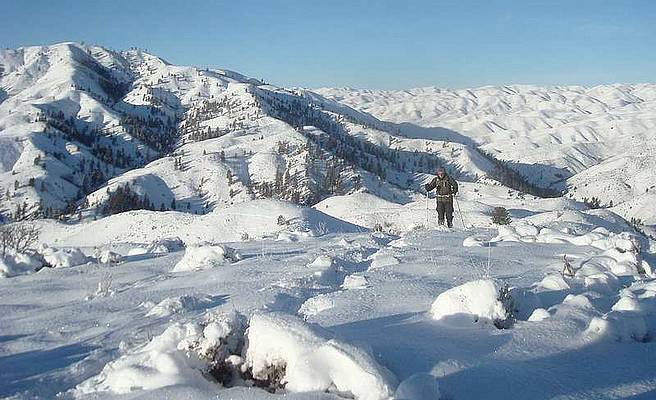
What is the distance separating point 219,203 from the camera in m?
113

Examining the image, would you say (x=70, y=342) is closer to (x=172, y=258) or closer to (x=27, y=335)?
(x=27, y=335)

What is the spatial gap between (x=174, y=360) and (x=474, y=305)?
3.24 meters

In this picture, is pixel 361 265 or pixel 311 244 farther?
pixel 311 244

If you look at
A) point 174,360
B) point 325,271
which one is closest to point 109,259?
point 325,271

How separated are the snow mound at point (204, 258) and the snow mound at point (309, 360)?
20.5ft

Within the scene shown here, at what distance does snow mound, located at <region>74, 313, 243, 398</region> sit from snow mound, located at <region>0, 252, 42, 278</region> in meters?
7.19

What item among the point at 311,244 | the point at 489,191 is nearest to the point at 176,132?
the point at 489,191

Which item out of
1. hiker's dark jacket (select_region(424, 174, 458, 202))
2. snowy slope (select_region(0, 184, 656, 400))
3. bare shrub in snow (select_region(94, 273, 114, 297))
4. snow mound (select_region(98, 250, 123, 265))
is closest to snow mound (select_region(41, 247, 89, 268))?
snow mound (select_region(98, 250, 123, 265))

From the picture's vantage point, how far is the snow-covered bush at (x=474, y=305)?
5523 mm

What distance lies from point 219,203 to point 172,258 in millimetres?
102669

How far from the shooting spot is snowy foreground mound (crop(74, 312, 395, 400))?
11.7 feet

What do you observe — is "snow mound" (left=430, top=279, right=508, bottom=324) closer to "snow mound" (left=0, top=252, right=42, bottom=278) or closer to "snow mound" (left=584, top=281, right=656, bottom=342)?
"snow mound" (left=584, top=281, right=656, bottom=342)

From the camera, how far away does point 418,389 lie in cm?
339

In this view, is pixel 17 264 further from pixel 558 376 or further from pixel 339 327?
pixel 558 376
